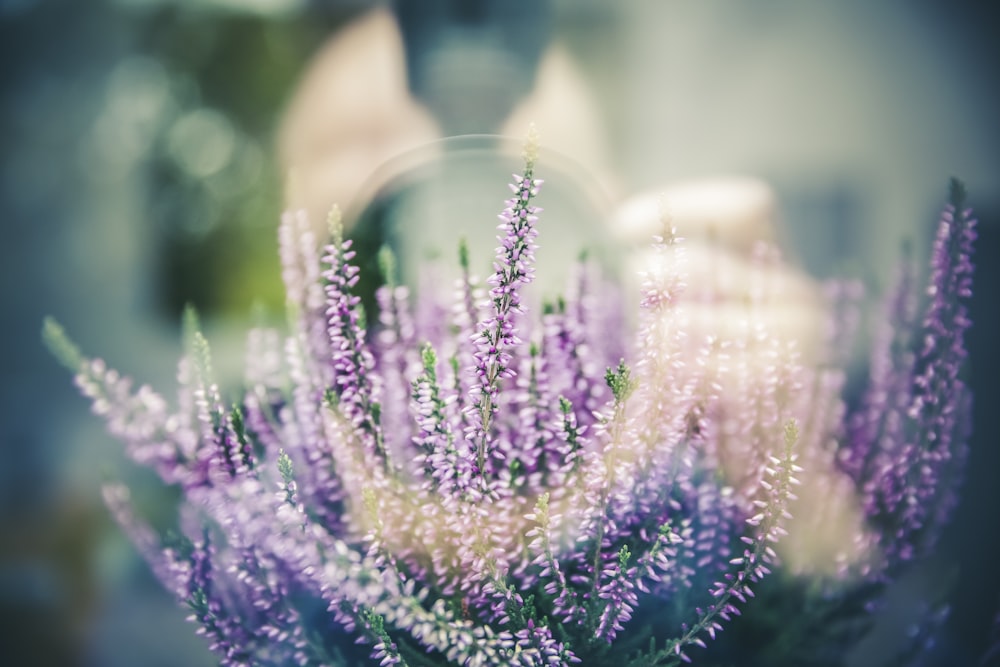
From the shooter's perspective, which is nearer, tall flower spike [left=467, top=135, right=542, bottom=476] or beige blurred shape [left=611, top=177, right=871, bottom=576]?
tall flower spike [left=467, top=135, right=542, bottom=476]

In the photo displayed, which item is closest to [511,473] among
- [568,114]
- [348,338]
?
[348,338]

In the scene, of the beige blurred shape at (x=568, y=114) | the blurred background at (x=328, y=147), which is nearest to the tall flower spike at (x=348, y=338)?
the blurred background at (x=328, y=147)

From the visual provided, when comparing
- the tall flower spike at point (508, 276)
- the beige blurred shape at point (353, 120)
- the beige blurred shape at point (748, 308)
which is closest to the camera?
the tall flower spike at point (508, 276)

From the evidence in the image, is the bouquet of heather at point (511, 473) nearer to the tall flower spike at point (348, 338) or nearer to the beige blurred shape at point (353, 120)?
the tall flower spike at point (348, 338)

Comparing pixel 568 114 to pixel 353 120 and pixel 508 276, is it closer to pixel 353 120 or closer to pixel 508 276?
pixel 353 120

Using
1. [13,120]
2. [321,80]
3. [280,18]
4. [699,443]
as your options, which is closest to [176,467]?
[699,443]

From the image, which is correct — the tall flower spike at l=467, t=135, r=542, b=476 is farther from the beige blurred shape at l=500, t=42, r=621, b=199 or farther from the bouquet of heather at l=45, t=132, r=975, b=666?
the beige blurred shape at l=500, t=42, r=621, b=199

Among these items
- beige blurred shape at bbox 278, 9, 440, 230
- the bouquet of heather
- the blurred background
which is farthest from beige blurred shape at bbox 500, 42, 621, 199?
the bouquet of heather
